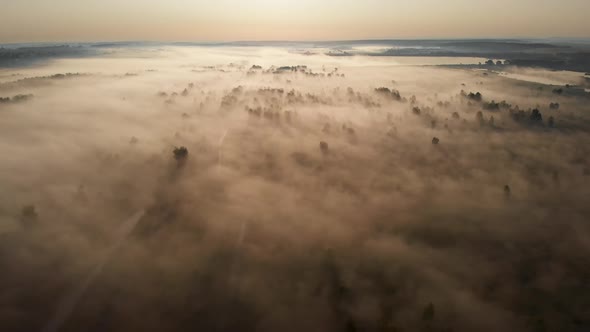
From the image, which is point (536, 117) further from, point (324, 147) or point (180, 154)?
point (180, 154)

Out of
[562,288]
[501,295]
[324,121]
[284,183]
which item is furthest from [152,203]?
[324,121]

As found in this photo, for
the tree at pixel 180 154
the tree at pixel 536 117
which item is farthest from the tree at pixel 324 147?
the tree at pixel 536 117

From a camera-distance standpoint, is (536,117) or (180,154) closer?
(180,154)

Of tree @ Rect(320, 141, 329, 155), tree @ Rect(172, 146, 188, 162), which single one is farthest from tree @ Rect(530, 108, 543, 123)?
tree @ Rect(172, 146, 188, 162)

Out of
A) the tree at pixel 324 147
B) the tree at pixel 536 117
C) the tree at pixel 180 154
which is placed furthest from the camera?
the tree at pixel 536 117

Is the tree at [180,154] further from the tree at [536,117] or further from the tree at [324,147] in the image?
the tree at [536,117]

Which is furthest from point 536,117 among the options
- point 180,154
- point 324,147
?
point 180,154

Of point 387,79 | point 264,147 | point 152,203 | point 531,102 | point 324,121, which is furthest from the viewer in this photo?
point 387,79

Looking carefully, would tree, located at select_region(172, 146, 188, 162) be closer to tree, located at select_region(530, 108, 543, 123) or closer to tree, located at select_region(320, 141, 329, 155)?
tree, located at select_region(320, 141, 329, 155)

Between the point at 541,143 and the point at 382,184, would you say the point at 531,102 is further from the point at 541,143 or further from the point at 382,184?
the point at 382,184

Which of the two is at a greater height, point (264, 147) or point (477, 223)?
point (264, 147)

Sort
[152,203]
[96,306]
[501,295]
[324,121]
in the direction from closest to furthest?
1. [96,306]
2. [501,295]
3. [152,203]
4. [324,121]
